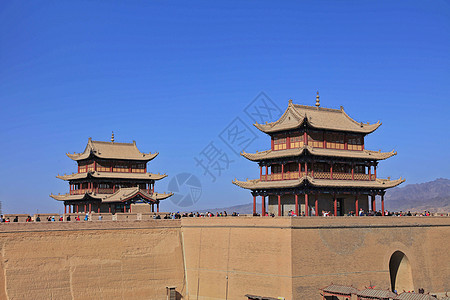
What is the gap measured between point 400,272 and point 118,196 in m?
30.9

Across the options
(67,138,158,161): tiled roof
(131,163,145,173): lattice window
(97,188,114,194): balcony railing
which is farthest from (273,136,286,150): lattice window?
(97,188,114,194): balcony railing

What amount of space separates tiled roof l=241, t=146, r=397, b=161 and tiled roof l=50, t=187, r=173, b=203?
44.2 feet

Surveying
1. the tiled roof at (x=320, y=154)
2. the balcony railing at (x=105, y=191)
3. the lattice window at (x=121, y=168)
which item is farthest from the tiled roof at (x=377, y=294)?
the lattice window at (x=121, y=168)

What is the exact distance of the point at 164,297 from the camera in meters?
49.5

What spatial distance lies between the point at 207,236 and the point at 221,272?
365 centimetres

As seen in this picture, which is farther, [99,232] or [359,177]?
[359,177]

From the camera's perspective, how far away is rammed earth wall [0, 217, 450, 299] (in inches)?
1745

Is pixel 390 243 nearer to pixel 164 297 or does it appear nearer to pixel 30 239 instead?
pixel 164 297

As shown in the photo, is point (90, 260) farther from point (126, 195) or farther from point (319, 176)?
point (319, 176)

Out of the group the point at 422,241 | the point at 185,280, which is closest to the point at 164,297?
the point at 185,280

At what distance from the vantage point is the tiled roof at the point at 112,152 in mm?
69125

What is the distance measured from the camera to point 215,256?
164ft

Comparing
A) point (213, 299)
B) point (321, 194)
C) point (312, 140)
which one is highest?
point (312, 140)

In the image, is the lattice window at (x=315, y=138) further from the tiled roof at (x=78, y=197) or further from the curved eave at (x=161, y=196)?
the tiled roof at (x=78, y=197)
